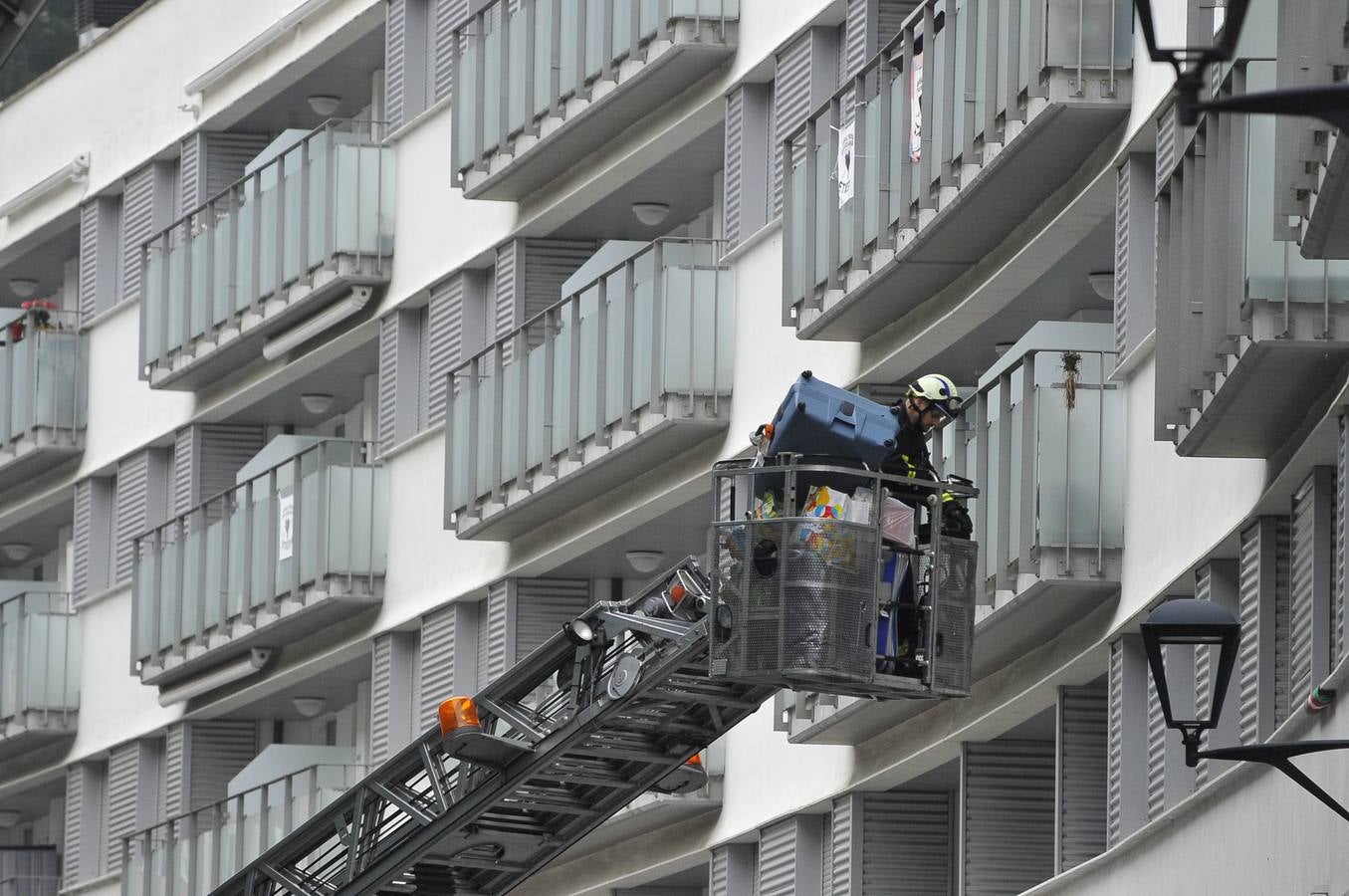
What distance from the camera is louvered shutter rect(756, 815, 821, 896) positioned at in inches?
1283

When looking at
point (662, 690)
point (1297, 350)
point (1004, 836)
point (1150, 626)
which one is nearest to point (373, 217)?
point (1004, 836)

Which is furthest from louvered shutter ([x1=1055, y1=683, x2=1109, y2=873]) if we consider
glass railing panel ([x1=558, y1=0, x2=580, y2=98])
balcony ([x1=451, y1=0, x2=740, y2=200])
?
glass railing panel ([x1=558, y1=0, x2=580, y2=98])

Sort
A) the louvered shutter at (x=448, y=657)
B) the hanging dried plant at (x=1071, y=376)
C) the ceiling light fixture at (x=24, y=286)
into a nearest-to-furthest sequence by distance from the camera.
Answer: the hanging dried plant at (x=1071, y=376)
the louvered shutter at (x=448, y=657)
the ceiling light fixture at (x=24, y=286)

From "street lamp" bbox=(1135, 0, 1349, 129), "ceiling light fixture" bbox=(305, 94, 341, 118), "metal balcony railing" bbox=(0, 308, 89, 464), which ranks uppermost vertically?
"ceiling light fixture" bbox=(305, 94, 341, 118)

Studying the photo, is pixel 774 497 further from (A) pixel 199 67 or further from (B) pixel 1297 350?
(A) pixel 199 67

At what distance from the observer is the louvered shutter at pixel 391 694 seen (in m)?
40.2

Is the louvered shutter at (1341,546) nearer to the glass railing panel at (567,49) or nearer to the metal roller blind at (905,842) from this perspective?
the metal roller blind at (905,842)

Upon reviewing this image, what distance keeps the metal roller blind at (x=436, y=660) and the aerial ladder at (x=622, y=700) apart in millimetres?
10979

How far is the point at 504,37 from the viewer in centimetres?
3678

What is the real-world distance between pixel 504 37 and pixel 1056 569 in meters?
12.6

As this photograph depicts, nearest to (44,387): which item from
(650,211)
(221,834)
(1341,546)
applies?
(221,834)

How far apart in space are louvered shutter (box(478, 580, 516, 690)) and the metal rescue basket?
16573mm

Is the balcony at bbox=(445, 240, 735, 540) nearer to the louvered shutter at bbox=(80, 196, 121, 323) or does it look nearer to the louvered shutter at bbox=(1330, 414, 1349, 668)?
the louvered shutter at bbox=(80, 196, 121, 323)

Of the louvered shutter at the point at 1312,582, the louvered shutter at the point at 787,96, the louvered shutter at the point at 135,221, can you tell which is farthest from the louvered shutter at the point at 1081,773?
the louvered shutter at the point at 135,221
